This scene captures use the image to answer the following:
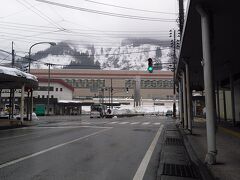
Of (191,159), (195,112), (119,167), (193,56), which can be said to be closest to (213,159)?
(191,159)

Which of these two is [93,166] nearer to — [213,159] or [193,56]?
[213,159]

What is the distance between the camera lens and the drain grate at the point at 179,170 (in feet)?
28.0

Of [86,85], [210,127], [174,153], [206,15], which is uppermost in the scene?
[86,85]

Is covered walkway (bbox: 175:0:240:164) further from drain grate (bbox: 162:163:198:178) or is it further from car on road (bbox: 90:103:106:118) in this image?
car on road (bbox: 90:103:106:118)

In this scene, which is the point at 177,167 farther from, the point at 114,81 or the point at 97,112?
the point at 114,81

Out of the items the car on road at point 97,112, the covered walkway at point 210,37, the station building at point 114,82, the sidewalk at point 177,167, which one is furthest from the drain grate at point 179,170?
the station building at point 114,82

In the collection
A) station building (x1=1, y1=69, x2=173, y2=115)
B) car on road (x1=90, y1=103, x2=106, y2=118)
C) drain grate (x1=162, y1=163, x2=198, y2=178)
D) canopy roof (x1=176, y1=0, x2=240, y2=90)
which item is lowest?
drain grate (x1=162, y1=163, x2=198, y2=178)

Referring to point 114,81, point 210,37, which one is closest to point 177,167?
point 210,37

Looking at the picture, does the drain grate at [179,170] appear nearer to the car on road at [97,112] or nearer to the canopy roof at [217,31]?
the canopy roof at [217,31]

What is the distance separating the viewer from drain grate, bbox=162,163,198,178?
8.54 metres

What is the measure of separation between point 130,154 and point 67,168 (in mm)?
3444

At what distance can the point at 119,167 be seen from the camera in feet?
30.4

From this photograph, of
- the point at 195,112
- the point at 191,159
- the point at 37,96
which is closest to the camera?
the point at 191,159

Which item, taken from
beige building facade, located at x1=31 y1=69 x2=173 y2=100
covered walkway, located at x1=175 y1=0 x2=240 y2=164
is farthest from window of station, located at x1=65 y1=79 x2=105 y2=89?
covered walkway, located at x1=175 y1=0 x2=240 y2=164
